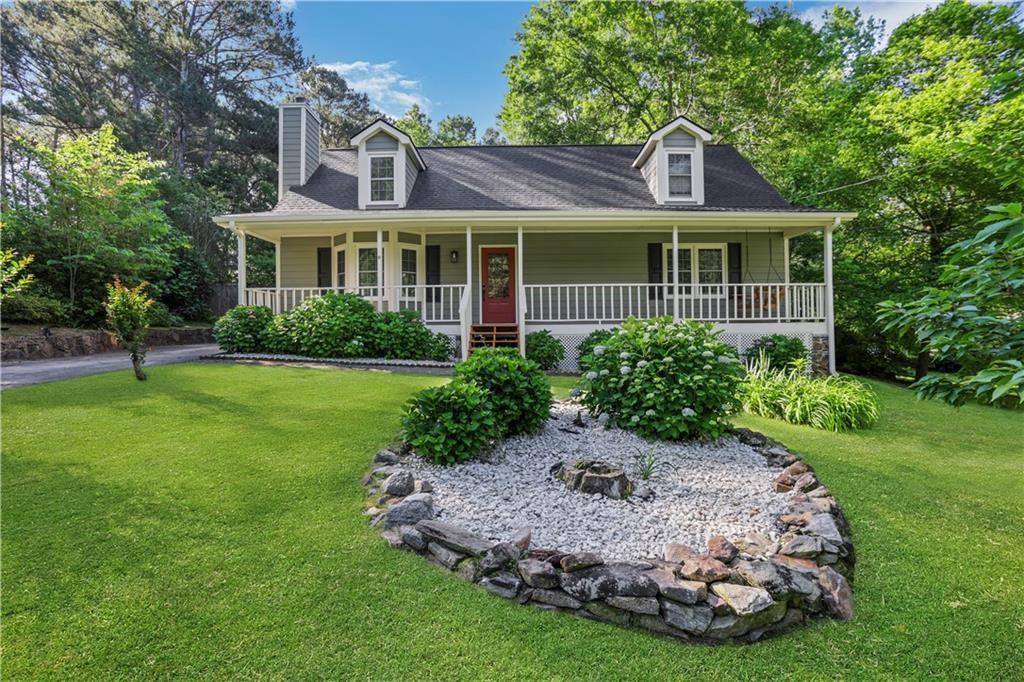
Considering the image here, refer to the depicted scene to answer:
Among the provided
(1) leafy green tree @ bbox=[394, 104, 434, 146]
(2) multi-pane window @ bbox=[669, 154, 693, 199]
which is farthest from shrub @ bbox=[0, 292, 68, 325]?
(1) leafy green tree @ bbox=[394, 104, 434, 146]

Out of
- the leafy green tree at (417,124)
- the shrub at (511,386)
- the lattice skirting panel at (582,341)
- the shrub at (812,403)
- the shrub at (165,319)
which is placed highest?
the leafy green tree at (417,124)

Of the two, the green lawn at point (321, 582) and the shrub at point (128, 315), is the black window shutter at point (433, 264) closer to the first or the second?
the shrub at point (128, 315)

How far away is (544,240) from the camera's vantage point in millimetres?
12812

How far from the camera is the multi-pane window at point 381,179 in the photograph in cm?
1214

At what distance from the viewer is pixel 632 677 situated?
6.88ft

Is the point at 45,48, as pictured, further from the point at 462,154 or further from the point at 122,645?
the point at 122,645

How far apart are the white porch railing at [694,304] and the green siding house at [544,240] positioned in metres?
0.06


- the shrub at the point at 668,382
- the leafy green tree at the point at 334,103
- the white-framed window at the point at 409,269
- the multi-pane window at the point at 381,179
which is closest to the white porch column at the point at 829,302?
the shrub at the point at 668,382

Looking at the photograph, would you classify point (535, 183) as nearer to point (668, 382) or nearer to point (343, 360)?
point (343, 360)

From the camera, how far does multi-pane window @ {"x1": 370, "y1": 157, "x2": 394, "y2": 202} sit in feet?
39.8

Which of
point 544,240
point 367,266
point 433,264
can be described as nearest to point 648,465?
point 544,240

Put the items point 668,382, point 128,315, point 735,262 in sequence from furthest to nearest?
point 735,262
point 128,315
point 668,382

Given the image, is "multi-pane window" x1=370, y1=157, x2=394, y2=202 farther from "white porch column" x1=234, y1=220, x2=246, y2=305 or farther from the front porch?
"white porch column" x1=234, y1=220, x2=246, y2=305

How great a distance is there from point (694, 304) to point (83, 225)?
1583cm
